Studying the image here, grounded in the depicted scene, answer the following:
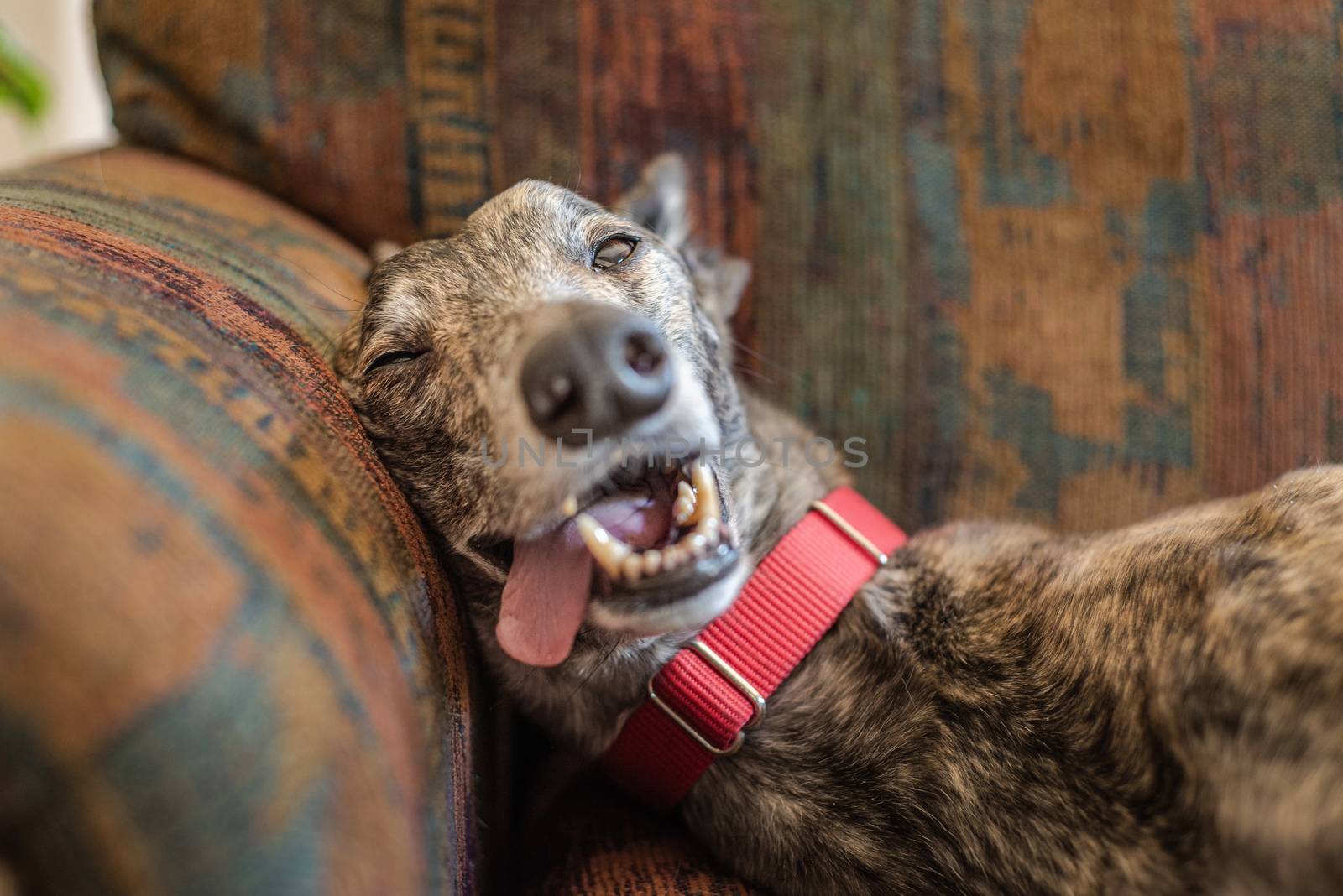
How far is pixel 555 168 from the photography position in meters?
1.93

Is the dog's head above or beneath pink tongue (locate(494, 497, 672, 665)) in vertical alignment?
above

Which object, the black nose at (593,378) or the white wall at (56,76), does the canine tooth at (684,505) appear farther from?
the white wall at (56,76)

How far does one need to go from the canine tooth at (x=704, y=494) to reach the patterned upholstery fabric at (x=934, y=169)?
0.76m

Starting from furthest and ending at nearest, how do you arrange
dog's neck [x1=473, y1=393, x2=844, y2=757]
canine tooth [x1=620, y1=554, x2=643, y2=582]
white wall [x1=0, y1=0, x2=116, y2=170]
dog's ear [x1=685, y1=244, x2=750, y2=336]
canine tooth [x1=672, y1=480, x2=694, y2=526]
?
1. white wall [x1=0, y1=0, x2=116, y2=170]
2. dog's ear [x1=685, y1=244, x2=750, y2=336]
3. dog's neck [x1=473, y1=393, x2=844, y2=757]
4. canine tooth [x1=672, y1=480, x2=694, y2=526]
5. canine tooth [x1=620, y1=554, x2=643, y2=582]

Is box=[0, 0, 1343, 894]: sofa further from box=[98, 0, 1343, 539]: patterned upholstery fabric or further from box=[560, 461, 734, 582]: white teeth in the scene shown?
box=[560, 461, 734, 582]: white teeth

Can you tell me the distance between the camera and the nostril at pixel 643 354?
1.12 meters

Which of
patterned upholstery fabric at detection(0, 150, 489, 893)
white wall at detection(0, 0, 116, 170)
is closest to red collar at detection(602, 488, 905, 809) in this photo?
patterned upholstery fabric at detection(0, 150, 489, 893)

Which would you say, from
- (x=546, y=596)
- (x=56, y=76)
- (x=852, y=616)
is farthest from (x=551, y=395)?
(x=56, y=76)

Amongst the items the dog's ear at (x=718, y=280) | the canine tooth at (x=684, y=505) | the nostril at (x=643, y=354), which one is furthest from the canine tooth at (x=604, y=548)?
the dog's ear at (x=718, y=280)

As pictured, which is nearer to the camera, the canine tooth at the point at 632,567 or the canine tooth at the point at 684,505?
the canine tooth at the point at 632,567

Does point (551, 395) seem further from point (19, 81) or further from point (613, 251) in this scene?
point (19, 81)

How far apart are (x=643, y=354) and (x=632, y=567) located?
0.91ft

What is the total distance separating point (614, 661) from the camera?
55.7 inches

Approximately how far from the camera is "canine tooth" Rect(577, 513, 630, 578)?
113cm
